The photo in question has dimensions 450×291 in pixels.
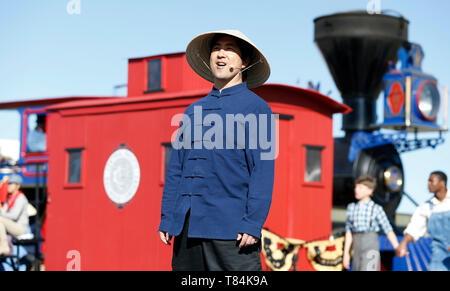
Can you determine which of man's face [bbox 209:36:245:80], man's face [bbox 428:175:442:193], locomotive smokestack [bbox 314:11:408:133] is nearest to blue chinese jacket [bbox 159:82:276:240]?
man's face [bbox 209:36:245:80]

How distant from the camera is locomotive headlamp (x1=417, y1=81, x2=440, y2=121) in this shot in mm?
13945

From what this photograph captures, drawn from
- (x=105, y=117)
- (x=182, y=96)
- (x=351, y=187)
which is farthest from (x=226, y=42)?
(x=351, y=187)

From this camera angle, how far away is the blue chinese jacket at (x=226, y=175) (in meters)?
3.29

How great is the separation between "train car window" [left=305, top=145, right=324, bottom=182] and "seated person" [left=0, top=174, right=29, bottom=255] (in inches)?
156

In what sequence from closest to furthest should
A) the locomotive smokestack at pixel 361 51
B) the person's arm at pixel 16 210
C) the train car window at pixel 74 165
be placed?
the person's arm at pixel 16 210
the train car window at pixel 74 165
the locomotive smokestack at pixel 361 51

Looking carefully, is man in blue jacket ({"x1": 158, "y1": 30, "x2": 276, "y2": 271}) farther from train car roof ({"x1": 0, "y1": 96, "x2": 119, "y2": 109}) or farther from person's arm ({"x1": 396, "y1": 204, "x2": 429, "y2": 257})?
train car roof ({"x1": 0, "y1": 96, "x2": 119, "y2": 109})

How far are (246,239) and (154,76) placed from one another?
7.15m

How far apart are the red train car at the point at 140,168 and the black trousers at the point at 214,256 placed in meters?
5.53

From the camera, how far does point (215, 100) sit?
3551mm

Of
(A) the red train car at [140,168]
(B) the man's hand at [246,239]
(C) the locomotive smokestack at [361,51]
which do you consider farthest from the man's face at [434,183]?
(C) the locomotive smokestack at [361,51]

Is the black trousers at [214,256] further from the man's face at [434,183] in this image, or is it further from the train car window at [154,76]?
the train car window at [154,76]

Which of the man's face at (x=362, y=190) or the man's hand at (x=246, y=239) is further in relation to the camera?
the man's face at (x=362, y=190)

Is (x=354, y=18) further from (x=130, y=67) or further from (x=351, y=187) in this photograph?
(x=130, y=67)

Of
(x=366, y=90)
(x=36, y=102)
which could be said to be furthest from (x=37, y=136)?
(x=366, y=90)
